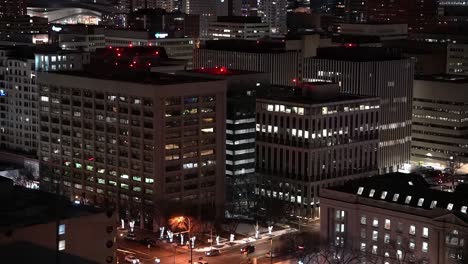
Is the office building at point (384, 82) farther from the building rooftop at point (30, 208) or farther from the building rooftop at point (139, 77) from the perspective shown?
the building rooftop at point (30, 208)

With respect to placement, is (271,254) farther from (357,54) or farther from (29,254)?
(357,54)

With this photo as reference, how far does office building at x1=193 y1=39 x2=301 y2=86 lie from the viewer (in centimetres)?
12838

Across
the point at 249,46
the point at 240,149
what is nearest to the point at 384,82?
the point at 249,46

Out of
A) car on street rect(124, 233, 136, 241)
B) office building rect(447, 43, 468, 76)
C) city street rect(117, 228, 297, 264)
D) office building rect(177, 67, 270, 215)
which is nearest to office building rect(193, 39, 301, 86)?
office building rect(177, 67, 270, 215)

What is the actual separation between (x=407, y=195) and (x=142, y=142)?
24183 mm

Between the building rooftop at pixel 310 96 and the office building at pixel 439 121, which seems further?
the office building at pixel 439 121

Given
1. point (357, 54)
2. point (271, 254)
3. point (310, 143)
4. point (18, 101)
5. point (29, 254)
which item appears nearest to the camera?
point (29, 254)

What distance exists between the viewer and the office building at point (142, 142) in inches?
3438

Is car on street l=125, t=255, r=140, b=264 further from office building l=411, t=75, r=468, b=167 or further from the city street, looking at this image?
office building l=411, t=75, r=468, b=167

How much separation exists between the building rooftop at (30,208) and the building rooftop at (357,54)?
58.4 meters

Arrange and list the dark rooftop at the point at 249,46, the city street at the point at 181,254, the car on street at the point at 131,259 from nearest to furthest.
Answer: the car on street at the point at 131,259 → the city street at the point at 181,254 → the dark rooftop at the point at 249,46

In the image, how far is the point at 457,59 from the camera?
155 meters

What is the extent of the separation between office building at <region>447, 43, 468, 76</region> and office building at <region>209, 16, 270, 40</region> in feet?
124

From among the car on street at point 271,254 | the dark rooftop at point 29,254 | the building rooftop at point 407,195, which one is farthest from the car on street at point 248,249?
the dark rooftop at point 29,254
